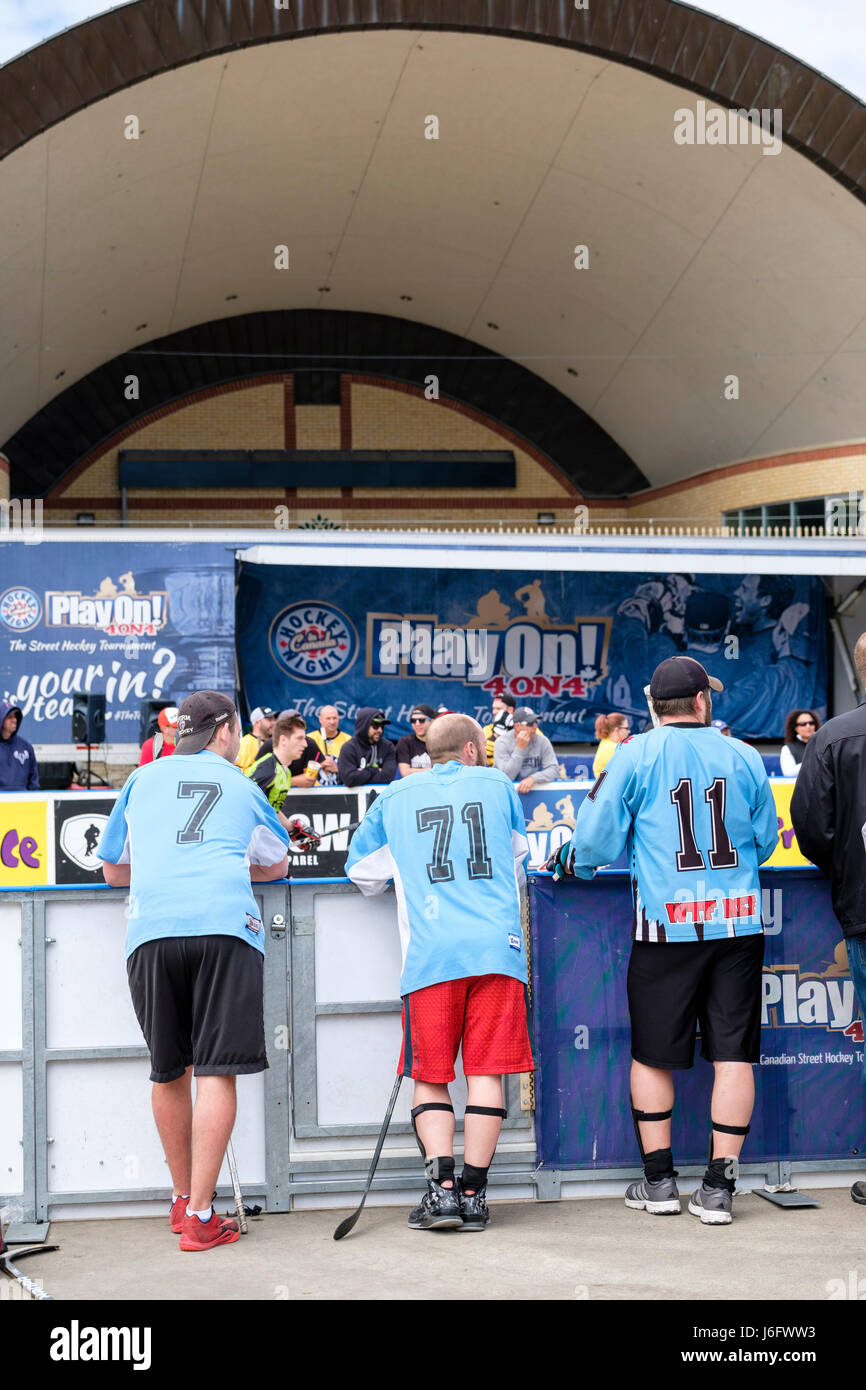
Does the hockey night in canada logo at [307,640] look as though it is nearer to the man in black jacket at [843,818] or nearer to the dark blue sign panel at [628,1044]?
the dark blue sign panel at [628,1044]

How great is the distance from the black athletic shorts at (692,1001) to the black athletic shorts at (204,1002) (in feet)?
4.28

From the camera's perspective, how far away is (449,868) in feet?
14.5

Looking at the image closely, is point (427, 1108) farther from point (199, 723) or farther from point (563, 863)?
point (199, 723)

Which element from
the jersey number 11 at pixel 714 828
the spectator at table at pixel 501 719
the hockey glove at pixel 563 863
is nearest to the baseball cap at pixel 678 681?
the jersey number 11 at pixel 714 828

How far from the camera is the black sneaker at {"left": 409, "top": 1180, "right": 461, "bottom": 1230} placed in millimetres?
4219

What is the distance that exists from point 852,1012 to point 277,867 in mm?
2220

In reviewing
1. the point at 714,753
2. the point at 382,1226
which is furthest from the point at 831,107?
the point at 382,1226

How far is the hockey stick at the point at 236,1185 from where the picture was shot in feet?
14.2

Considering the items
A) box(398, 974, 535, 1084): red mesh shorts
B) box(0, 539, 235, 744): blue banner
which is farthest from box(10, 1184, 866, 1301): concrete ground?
box(0, 539, 235, 744): blue banner

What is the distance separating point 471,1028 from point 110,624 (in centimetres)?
1368

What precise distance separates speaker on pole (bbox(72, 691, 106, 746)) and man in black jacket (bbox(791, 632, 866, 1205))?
11918mm

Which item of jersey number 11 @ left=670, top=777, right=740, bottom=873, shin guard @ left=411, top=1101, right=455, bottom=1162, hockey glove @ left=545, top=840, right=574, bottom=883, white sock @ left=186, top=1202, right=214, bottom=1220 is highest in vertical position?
jersey number 11 @ left=670, top=777, right=740, bottom=873

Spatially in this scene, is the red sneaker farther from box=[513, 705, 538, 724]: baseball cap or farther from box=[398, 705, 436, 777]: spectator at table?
box=[398, 705, 436, 777]: spectator at table
